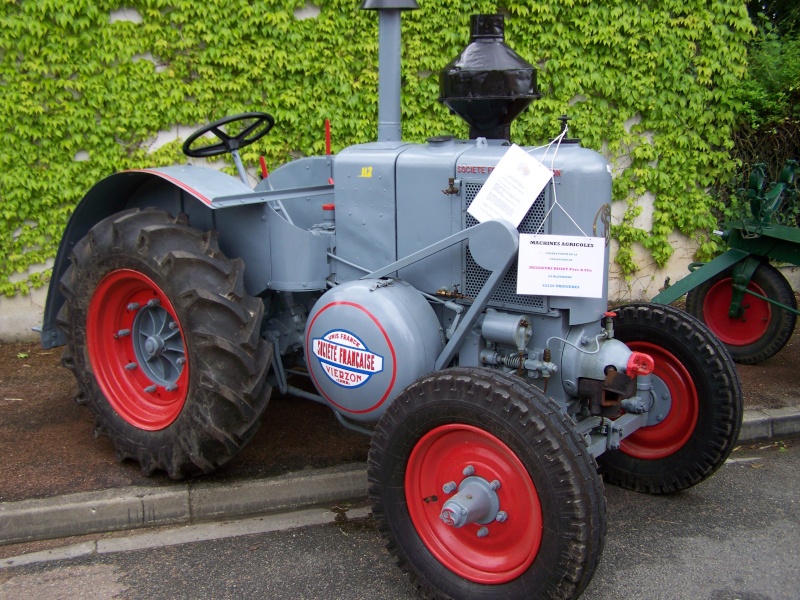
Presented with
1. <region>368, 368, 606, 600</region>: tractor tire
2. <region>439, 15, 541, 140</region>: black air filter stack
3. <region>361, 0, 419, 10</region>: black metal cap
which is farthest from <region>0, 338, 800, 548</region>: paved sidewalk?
<region>361, 0, 419, 10</region>: black metal cap

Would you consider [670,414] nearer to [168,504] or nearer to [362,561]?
[362,561]

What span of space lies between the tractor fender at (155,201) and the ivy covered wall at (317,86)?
1.79 m

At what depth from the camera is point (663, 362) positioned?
3729 mm

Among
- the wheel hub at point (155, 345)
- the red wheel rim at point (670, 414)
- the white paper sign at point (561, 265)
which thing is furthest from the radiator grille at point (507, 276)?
the wheel hub at point (155, 345)

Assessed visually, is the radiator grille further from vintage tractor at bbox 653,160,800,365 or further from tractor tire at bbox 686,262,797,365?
tractor tire at bbox 686,262,797,365

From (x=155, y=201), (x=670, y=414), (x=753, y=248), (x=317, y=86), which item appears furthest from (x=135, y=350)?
(x=753, y=248)

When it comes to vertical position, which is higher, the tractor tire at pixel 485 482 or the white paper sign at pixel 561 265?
the white paper sign at pixel 561 265

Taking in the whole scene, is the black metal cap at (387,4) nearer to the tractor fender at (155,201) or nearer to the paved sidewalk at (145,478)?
the tractor fender at (155,201)

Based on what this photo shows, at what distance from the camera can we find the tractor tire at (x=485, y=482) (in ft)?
8.40

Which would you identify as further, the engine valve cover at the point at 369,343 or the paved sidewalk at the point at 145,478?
the paved sidewalk at the point at 145,478

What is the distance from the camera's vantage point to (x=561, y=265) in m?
3.03

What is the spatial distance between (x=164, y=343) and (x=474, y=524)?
1.74 metres

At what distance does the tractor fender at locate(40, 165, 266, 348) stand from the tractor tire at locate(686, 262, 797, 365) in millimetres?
3604

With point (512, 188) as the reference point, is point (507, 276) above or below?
below
